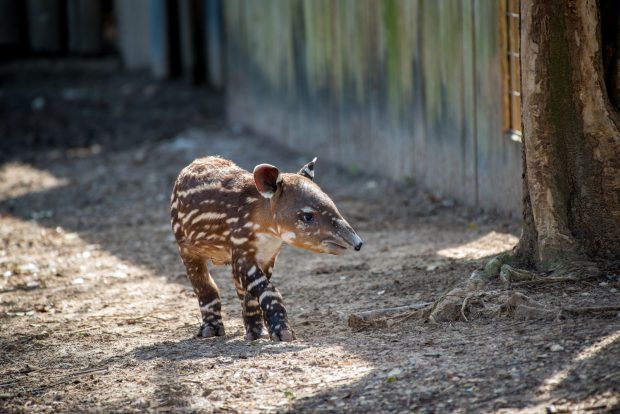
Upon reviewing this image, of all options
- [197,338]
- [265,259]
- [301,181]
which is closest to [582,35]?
[301,181]

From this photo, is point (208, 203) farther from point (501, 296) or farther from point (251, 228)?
point (501, 296)

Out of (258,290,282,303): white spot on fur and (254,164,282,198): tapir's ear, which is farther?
(258,290,282,303): white spot on fur

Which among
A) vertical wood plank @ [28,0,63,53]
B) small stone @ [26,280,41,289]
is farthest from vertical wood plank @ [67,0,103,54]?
small stone @ [26,280,41,289]

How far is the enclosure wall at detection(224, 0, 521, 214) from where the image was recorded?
9117 mm

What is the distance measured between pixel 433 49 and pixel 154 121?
6565mm

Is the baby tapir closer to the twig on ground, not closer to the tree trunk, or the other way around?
the twig on ground

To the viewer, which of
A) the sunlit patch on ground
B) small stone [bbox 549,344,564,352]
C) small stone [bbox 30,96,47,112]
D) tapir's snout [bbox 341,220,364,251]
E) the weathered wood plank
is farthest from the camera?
small stone [bbox 30,96,47,112]

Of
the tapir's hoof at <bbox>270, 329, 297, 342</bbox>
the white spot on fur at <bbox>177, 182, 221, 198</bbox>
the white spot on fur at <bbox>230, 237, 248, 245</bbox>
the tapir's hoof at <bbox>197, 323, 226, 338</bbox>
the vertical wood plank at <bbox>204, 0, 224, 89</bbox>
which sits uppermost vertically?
the vertical wood plank at <bbox>204, 0, 224, 89</bbox>

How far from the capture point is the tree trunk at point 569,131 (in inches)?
248

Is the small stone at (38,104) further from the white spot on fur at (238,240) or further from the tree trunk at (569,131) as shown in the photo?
the tree trunk at (569,131)

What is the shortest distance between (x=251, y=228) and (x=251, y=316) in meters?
0.56

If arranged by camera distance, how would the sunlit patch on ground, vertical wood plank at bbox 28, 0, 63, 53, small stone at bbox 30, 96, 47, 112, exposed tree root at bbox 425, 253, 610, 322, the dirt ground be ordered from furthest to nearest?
vertical wood plank at bbox 28, 0, 63, 53 → small stone at bbox 30, 96, 47, 112 → the sunlit patch on ground → exposed tree root at bbox 425, 253, 610, 322 → the dirt ground

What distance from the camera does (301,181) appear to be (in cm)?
650

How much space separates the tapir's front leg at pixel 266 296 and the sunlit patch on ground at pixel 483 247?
2115 mm
